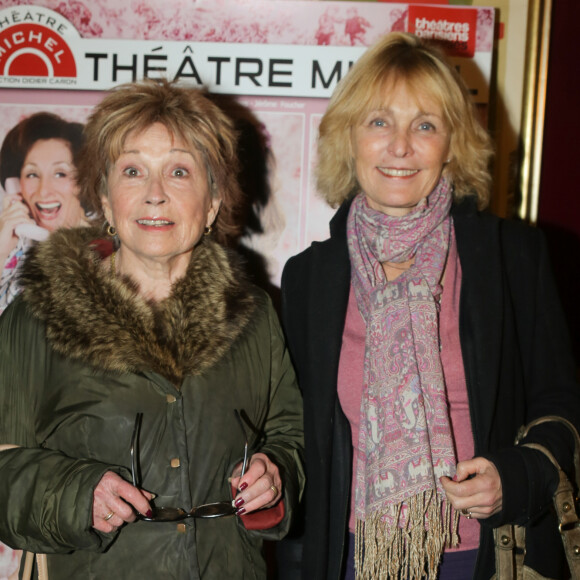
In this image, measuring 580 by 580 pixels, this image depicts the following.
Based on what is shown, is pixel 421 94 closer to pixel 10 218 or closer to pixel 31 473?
pixel 31 473

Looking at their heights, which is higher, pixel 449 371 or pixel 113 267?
pixel 113 267

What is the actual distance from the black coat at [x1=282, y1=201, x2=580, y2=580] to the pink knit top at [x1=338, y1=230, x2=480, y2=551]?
0.16ft

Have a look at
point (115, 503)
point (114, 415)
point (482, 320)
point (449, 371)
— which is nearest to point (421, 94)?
point (482, 320)

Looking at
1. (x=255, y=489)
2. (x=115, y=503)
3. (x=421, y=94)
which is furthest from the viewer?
(x=421, y=94)

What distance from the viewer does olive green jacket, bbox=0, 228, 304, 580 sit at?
1.72 m

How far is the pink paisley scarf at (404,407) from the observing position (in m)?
1.87

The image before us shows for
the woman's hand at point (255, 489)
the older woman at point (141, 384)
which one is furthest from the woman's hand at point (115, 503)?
the woman's hand at point (255, 489)

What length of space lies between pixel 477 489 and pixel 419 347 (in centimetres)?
40

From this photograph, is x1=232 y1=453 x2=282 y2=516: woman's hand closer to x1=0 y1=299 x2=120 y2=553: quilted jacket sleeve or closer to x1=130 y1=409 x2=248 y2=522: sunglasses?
x1=130 y1=409 x2=248 y2=522: sunglasses

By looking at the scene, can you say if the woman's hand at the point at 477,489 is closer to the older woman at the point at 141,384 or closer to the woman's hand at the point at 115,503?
the older woman at the point at 141,384

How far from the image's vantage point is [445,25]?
2.74 meters

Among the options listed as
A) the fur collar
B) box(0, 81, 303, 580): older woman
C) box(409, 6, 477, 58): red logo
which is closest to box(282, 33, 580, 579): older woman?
box(0, 81, 303, 580): older woman

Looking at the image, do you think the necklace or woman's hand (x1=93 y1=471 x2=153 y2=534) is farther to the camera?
the necklace

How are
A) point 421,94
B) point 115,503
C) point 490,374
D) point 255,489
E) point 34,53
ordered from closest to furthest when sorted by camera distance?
point 115,503 < point 255,489 < point 490,374 < point 421,94 < point 34,53
